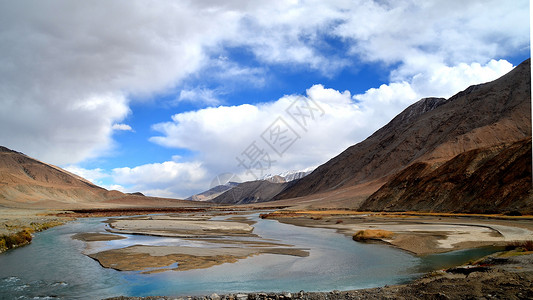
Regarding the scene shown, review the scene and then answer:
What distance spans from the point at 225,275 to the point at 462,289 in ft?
29.5

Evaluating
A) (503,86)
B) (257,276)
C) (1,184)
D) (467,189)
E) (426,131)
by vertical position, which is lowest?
(257,276)

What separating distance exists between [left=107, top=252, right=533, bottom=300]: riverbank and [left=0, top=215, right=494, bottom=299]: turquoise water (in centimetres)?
186

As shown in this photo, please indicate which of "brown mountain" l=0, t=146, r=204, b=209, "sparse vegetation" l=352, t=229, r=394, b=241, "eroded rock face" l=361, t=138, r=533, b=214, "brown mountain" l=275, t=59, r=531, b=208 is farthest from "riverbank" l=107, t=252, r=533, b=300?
"brown mountain" l=0, t=146, r=204, b=209

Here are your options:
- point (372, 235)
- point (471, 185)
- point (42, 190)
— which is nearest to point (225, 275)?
point (372, 235)

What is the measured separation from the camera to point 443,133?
110 m

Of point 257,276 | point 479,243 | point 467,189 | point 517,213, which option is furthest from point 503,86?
point 257,276

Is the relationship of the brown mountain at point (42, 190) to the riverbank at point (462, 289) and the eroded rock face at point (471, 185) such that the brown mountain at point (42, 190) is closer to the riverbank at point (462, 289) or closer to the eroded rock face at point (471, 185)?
the eroded rock face at point (471, 185)

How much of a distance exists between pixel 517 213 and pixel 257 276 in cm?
3509

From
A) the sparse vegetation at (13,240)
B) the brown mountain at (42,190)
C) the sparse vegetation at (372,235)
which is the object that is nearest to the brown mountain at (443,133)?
the sparse vegetation at (372,235)

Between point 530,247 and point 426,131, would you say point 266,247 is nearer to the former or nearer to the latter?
point 530,247

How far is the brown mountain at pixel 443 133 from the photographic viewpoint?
294ft

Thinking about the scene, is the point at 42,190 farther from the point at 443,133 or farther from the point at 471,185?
the point at 471,185

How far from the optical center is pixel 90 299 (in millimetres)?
11773

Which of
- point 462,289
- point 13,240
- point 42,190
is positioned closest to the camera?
point 462,289
